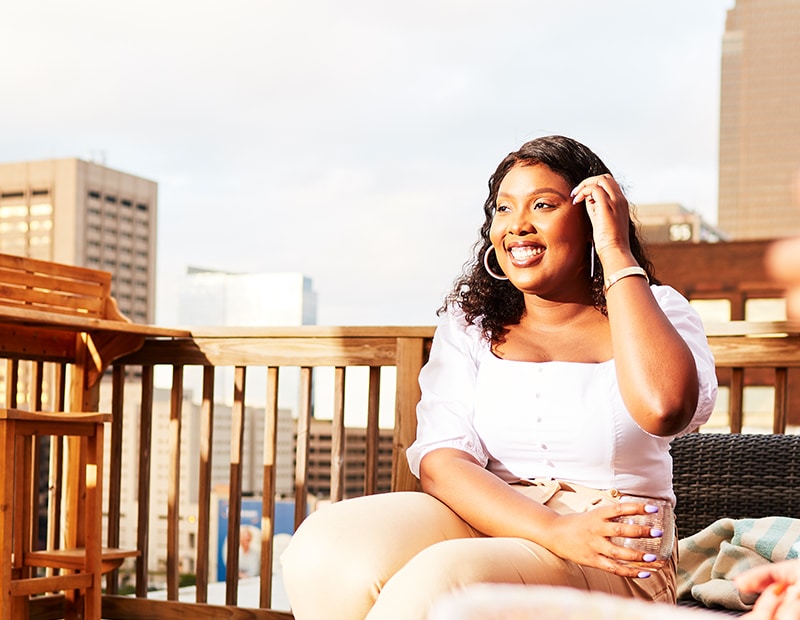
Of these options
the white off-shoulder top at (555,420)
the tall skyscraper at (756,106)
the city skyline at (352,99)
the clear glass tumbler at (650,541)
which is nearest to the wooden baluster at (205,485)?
the white off-shoulder top at (555,420)

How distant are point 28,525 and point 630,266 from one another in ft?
7.41

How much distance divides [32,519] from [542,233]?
83.9 inches

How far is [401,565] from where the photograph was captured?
4.91 feet

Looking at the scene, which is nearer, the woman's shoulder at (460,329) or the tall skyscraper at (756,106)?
the woman's shoulder at (460,329)

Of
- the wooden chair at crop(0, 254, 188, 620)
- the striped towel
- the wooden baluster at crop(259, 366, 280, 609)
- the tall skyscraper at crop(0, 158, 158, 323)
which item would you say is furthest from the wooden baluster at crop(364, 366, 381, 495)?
the tall skyscraper at crop(0, 158, 158, 323)

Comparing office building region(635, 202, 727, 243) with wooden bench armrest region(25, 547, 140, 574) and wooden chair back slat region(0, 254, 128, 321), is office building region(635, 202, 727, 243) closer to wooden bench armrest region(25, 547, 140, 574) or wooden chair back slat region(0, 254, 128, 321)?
wooden chair back slat region(0, 254, 128, 321)

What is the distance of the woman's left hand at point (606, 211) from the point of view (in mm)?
1675

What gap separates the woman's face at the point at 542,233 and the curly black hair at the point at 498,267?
0.10ft

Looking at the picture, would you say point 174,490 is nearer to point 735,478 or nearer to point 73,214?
point 735,478

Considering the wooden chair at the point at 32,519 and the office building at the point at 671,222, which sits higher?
the office building at the point at 671,222

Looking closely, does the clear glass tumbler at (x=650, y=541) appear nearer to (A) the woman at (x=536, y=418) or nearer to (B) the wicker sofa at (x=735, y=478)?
(A) the woman at (x=536, y=418)

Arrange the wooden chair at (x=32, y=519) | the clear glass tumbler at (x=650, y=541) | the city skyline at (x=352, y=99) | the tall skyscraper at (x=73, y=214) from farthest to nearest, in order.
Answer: the tall skyscraper at (x=73, y=214), the city skyline at (x=352, y=99), the wooden chair at (x=32, y=519), the clear glass tumbler at (x=650, y=541)

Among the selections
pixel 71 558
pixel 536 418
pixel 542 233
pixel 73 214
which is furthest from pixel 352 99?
pixel 536 418

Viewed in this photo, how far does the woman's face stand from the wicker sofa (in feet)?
2.18
